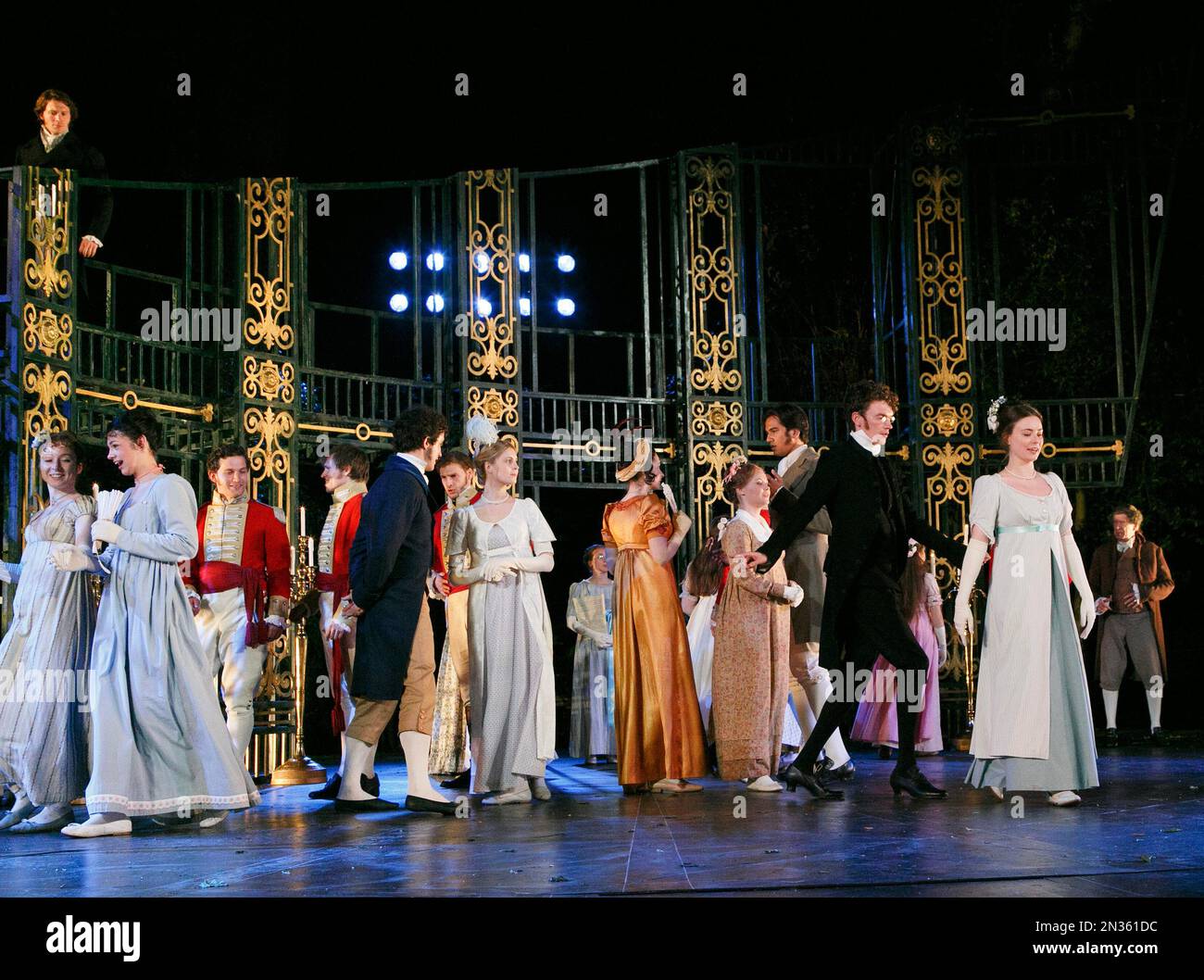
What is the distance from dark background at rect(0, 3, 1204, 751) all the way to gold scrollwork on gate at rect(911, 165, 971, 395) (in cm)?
84

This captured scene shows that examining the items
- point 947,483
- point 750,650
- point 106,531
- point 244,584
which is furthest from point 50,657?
point 947,483

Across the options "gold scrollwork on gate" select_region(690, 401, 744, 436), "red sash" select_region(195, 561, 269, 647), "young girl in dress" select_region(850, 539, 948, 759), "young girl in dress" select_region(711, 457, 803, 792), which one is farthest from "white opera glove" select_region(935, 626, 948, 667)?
"red sash" select_region(195, 561, 269, 647)

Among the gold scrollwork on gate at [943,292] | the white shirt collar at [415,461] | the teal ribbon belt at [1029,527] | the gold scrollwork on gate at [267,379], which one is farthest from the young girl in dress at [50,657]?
the gold scrollwork on gate at [943,292]

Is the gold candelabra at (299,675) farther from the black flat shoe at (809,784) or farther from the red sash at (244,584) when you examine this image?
the black flat shoe at (809,784)

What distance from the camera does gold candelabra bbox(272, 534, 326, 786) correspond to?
26.4 ft

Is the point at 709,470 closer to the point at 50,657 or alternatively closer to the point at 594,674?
the point at 594,674

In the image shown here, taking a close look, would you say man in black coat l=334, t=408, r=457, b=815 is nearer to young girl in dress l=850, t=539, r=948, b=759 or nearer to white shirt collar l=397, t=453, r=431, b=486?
white shirt collar l=397, t=453, r=431, b=486

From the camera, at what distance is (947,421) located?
939cm

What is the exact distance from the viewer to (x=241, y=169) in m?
10.2

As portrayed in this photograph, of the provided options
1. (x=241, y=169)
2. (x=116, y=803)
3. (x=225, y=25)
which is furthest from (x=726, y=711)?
(x=225, y=25)

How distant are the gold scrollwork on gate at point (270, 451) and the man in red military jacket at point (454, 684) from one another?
2.93 feet

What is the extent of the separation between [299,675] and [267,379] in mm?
1656
